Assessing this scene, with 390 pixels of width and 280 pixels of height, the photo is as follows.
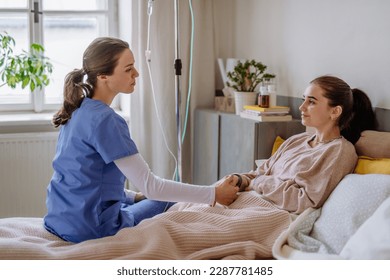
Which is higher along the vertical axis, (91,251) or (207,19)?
(207,19)

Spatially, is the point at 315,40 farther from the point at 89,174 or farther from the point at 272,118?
the point at 89,174

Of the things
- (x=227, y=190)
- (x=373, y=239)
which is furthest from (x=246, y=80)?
(x=373, y=239)

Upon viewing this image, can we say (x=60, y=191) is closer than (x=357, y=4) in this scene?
Yes

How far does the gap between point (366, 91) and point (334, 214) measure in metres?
0.76

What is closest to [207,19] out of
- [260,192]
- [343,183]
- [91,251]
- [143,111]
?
[143,111]

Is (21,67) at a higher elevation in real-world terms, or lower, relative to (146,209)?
higher

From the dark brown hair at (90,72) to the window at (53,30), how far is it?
1.74 meters

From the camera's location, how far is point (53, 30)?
3643 millimetres

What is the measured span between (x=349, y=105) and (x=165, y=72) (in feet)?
4.87

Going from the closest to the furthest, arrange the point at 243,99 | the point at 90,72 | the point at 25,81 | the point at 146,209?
the point at 90,72 < the point at 146,209 < the point at 243,99 < the point at 25,81

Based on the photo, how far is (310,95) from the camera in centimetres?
221

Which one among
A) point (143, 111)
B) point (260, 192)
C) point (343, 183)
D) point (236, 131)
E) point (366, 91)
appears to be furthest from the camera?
point (143, 111)

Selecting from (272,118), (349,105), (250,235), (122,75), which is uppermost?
(122,75)

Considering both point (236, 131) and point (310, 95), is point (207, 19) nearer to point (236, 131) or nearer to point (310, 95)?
point (236, 131)
